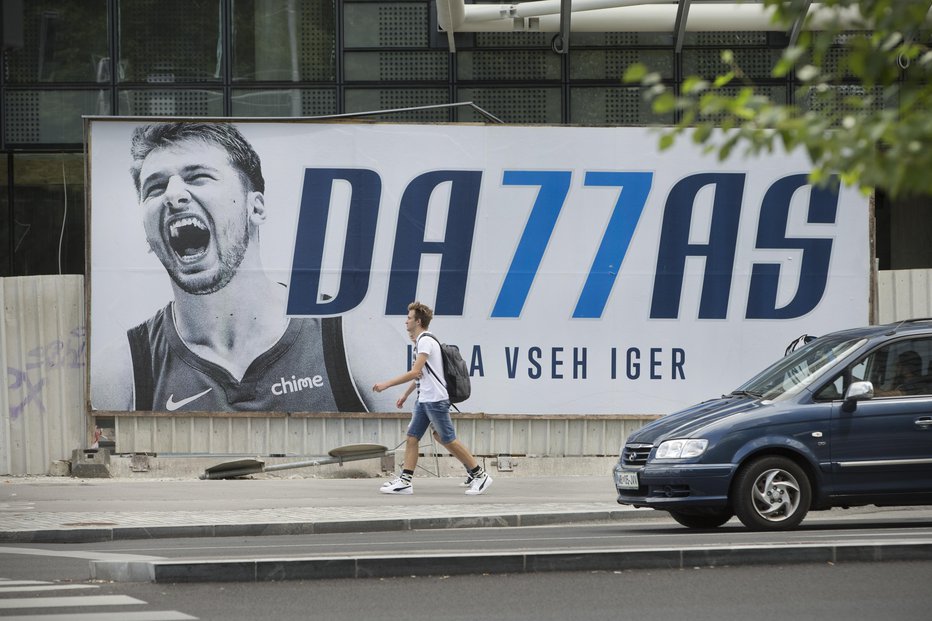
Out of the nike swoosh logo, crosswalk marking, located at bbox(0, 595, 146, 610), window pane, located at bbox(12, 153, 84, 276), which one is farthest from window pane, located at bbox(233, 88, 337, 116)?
crosswalk marking, located at bbox(0, 595, 146, 610)

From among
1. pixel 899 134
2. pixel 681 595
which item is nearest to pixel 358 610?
pixel 681 595

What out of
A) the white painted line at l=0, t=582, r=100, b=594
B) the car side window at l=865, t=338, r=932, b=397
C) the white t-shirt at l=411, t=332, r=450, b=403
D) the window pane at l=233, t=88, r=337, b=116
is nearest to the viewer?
the white painted line at l=0, t=582, r=100, b=594

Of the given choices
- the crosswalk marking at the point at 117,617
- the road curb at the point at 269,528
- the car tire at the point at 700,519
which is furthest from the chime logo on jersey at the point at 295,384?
the crosswalk marking at the point at 117,617

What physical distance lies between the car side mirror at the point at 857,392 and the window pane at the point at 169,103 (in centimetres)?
1093

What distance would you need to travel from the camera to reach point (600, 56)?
64.4ft

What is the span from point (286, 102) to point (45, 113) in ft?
10.8

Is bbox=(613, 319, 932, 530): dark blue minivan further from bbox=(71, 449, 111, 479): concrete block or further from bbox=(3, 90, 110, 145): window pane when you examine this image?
bbox=(3, 90, 110, 145): window pane

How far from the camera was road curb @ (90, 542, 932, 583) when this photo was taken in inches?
353

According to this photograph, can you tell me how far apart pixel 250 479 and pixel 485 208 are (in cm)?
436

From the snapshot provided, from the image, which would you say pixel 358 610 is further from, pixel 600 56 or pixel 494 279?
pixel 600 56

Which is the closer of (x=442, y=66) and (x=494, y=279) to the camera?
(x=494, y=279)

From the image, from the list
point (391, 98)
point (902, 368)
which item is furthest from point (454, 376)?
point (391, 98)

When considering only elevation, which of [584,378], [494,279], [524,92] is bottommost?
[584,378]

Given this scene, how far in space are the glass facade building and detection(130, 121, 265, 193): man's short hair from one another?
6.47ft
